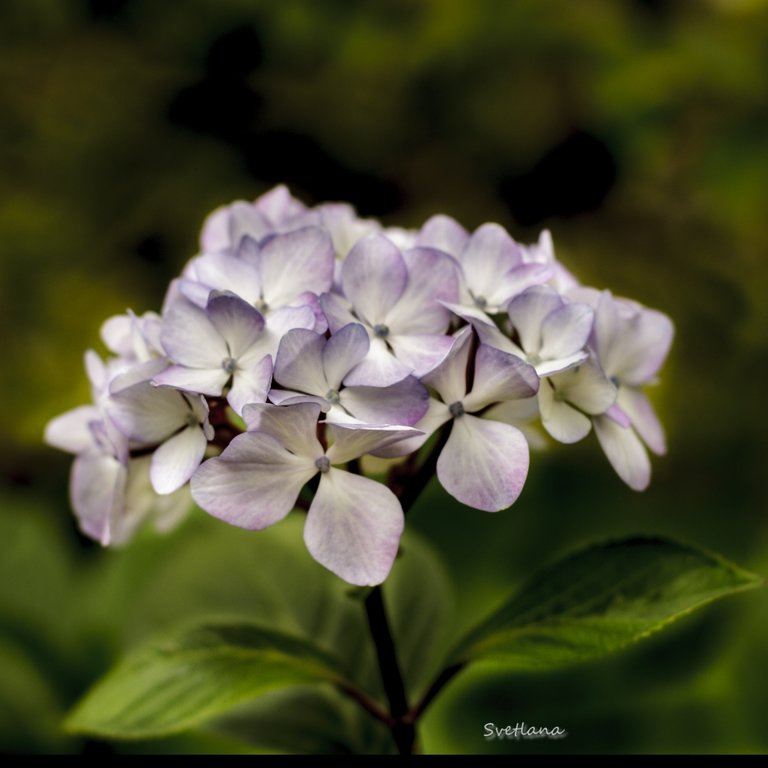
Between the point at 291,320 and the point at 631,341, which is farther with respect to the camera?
the point at 631,341

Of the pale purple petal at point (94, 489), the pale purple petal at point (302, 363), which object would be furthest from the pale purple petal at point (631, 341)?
the pale purple petal at point (94, 489)

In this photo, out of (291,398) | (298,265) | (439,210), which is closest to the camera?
(291,398)

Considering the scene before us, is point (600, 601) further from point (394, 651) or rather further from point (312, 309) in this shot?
point (312, 309)

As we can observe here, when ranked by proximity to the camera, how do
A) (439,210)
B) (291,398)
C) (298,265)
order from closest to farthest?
1. (291,398)
2. (298,265)
3. (439,210)

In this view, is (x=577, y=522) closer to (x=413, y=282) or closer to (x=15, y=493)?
(x=413, y=282)

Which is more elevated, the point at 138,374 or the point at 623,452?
the point at 138,374

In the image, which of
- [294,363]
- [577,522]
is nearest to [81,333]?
[577,522]

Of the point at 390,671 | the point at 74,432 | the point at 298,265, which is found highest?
the point at 298,265

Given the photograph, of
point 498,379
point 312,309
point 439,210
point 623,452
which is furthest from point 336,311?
point 439,210
